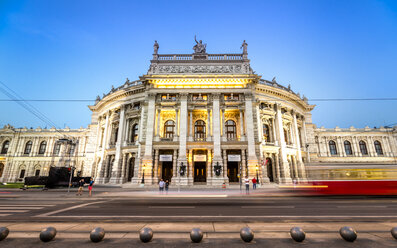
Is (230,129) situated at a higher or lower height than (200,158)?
higher

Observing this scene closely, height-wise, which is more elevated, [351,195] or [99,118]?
[99,118]

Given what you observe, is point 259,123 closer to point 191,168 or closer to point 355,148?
point 191,168

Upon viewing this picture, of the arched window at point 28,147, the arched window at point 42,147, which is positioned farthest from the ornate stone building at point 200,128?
the arched window at point 28,147

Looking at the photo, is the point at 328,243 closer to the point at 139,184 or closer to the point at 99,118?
the point at 139,184

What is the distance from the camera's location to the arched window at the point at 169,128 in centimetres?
3179

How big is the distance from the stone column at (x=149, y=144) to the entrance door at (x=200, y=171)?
22.9 feet

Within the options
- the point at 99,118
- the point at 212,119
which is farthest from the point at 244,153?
the point at 99,118

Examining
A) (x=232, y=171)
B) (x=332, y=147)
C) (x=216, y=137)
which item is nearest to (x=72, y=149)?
(x=216, y=137)

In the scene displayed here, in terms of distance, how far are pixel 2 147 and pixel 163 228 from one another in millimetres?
76904

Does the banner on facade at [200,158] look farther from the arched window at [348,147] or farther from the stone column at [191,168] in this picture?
the arched window at [348,147]

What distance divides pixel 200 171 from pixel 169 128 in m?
9.15

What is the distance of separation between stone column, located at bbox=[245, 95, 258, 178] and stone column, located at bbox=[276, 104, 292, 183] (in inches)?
278

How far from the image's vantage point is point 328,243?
4480 millimetres

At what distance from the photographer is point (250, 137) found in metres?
28.2
